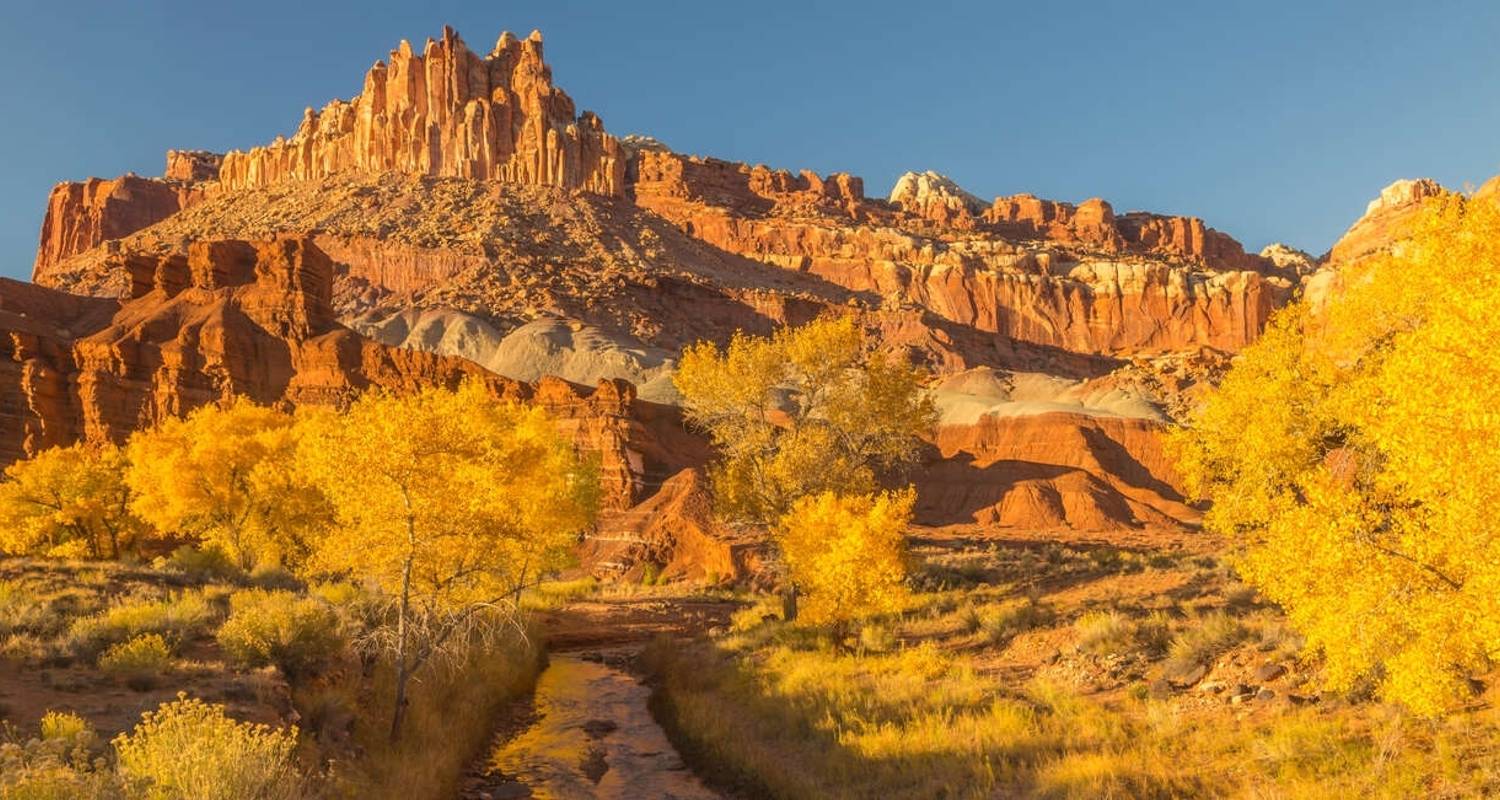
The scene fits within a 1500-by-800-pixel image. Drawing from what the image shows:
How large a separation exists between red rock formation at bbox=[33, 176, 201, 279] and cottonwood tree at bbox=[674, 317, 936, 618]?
194 m

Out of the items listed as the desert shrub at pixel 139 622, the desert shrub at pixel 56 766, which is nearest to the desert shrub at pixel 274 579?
the desert shrub at pixel 139 622

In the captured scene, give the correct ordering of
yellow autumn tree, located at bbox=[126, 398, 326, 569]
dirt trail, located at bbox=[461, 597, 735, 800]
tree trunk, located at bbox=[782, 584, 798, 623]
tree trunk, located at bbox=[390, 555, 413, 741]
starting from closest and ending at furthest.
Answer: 1. tree trunk, located at bbox=[390, 555, 413, 741]
2. dirt trail, located at bbox=[461, 597, 735, 800]
3. tree trunk, located at bbox=[782, 584, 798, 623]
4. yellow autumn tree, located at bbox=[126, 398, 326, 569]

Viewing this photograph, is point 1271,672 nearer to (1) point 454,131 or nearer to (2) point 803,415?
(2) point 803,415

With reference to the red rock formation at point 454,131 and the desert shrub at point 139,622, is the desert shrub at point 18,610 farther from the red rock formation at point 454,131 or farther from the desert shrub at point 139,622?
the red rock formation at point 454,131

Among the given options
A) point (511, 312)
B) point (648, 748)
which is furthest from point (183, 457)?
point (511, 312)

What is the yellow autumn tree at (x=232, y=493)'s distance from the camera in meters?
32.8

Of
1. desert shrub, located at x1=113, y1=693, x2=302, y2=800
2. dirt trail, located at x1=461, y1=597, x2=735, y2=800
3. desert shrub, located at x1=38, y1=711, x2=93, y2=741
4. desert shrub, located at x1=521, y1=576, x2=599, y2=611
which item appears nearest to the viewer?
desert shrub, located at x1=113, y1=693, x2=302, y2=800

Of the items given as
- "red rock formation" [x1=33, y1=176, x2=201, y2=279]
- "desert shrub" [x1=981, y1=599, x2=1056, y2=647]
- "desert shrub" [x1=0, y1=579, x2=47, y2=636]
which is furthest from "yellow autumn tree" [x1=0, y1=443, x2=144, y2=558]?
"red rock formation" [x1=33, y1=176, x2=201, y2=279]

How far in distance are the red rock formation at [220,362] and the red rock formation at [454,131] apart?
262 ft

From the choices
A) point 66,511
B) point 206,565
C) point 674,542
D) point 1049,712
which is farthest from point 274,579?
point 674,542

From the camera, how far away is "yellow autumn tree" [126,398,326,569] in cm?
3284

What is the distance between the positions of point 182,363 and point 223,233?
238 feet

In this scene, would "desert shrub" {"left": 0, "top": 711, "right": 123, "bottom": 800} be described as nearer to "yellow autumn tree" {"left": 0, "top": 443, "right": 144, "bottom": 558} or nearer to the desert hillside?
the desert hillside

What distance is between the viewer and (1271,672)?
15.7 meters
